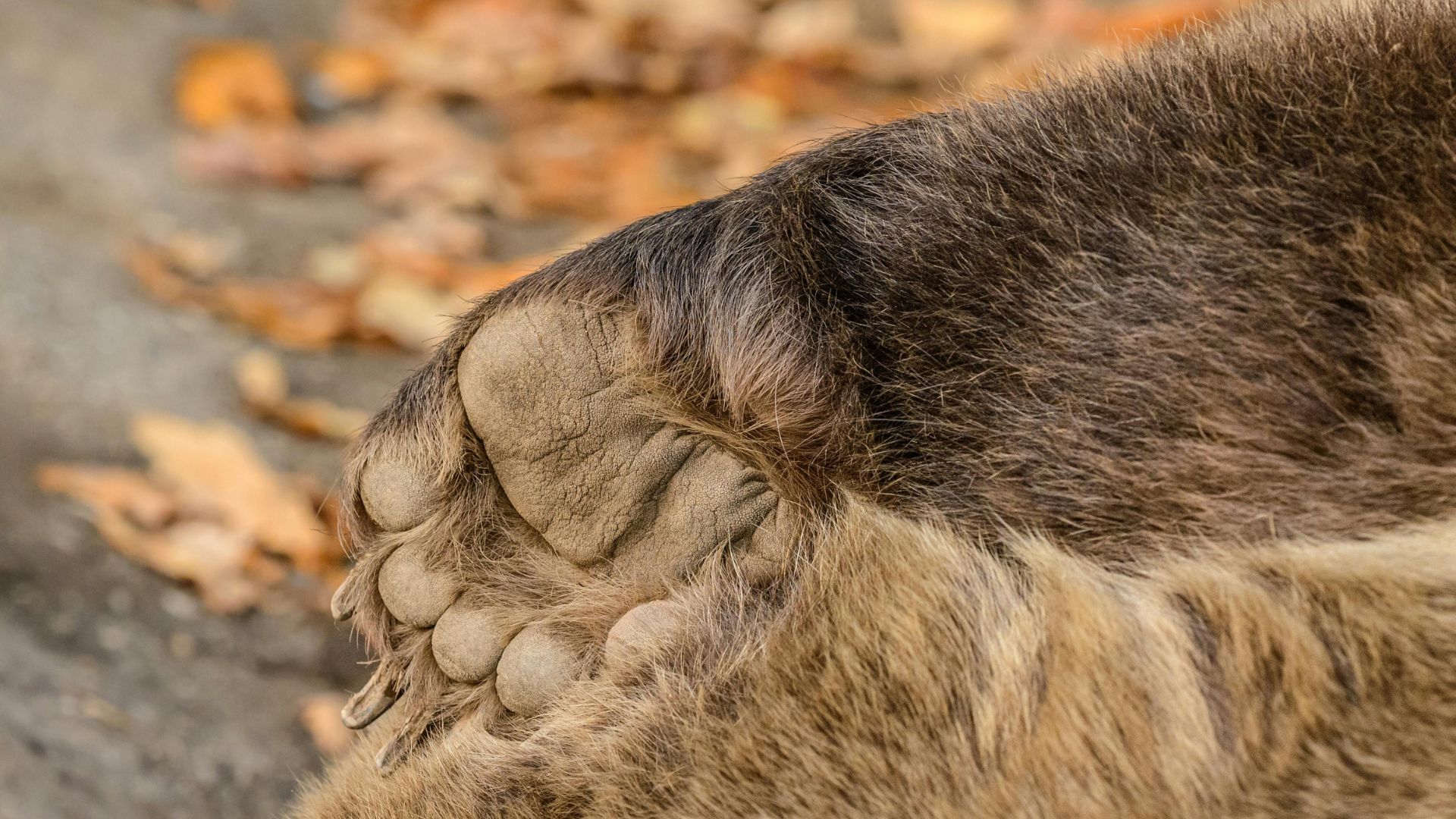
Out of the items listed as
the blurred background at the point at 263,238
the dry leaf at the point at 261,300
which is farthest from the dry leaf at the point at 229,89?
the dry leaf at the point at 261,300

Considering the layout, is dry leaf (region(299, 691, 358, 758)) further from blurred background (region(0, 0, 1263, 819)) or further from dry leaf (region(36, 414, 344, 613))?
dry leaf (region(36, 414, 344, 613))

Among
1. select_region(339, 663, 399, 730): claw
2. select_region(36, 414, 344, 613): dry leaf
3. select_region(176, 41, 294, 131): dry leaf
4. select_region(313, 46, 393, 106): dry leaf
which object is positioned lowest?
select_region(36, 414, 344, 613): dry leaf

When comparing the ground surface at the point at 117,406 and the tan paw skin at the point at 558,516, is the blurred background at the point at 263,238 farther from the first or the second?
the tan paw skin at the point at 558,516

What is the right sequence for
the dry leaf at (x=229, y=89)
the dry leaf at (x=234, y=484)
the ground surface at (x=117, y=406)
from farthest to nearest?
the dry leaf at (x=229, y=89) → the dry leaf at (x=234, y=484) → the ground surface at (x=117, y=406)

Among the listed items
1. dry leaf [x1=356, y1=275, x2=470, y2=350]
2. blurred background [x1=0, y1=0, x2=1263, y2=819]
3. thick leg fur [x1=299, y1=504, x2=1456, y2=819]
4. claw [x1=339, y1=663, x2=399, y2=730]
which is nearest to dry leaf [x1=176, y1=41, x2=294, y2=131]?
blurred background [x1=0, y1=0, x2=1263, y2=819]

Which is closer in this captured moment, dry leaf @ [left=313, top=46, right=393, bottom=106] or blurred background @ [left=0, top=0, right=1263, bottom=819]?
blurred background @ [left=0, top=0, right=1263, bottom=819]

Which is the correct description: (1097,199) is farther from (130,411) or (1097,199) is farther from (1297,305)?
(130,411)

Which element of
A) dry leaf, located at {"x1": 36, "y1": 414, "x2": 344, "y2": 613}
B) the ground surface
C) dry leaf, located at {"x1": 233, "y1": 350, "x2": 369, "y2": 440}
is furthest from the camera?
dry leaf, located at {"x1": 233, "y1": 350, "x2": 369, "y2": 440}

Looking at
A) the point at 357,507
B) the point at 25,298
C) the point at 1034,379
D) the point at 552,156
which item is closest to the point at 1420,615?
the point at 1034,379
